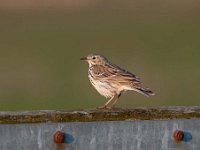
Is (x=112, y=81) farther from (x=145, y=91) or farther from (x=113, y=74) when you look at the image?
(x=145, y=91)

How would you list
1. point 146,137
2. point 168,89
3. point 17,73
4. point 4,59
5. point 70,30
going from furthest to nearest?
point 70,30 → point 4,59 → point 17,73 → point 168,89 → point 146,137

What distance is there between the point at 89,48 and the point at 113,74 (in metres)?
13.2

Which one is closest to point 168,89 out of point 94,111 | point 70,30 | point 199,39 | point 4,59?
point 4,59

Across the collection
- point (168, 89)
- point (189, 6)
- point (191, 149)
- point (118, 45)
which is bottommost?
point (191, 149)

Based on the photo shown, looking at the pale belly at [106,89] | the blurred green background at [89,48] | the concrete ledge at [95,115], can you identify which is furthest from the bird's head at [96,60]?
the concrete ledge at [95,115]

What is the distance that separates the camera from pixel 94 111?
5973 mm

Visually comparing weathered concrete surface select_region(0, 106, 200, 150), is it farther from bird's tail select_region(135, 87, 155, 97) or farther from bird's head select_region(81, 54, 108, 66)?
bird's head select_region(81, 54, 108, 66)

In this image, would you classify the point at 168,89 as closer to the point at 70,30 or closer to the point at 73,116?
the point at 70,30

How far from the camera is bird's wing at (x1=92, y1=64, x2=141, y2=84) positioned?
984 centimetres

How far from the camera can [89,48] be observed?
23.5m

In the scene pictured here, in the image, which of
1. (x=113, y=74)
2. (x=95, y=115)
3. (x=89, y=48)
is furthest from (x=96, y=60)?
(x=89, y=48)

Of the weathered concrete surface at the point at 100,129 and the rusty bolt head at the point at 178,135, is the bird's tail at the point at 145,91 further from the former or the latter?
the rusty bolt head at the point at 178,135

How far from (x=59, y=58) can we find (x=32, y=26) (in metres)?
7.00

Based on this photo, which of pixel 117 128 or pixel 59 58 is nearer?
pixel 117 128
